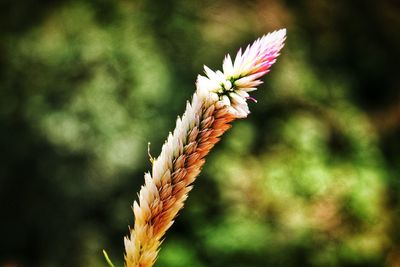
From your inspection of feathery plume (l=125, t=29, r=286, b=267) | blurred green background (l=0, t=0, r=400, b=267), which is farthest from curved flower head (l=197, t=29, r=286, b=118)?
blurred green background (l=0, t=0, r=400, b=267)

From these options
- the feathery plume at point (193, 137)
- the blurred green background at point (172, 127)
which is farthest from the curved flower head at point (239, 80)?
the blurred green background at point (172, 127)

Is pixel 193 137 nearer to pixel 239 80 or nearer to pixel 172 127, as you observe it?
pixel 239 80

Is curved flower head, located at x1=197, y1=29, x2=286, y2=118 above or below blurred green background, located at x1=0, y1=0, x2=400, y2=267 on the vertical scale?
below

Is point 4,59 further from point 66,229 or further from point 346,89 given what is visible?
point 346,89

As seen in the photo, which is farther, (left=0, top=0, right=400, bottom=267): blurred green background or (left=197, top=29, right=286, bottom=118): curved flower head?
(left=0, top=0, right=400, bottom=267): blurred green background

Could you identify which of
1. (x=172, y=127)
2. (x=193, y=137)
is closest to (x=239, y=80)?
(x=193, y=137)

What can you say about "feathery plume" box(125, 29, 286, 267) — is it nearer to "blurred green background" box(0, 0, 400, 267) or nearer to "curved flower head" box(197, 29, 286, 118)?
"curved flower head" box(197, 29, 286, 118)

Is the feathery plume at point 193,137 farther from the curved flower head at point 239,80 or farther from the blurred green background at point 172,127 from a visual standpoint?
the blurred green background at point 172,127
